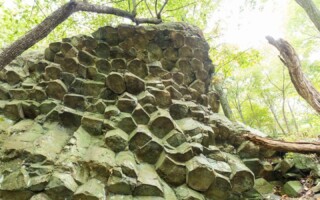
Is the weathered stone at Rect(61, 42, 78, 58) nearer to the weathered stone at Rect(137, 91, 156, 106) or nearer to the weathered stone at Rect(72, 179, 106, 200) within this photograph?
the weathered stone at Rect(137, 91, 156, 106)

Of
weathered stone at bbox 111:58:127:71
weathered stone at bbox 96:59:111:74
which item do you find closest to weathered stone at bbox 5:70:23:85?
weathered stone at bbox 96:59:111:74

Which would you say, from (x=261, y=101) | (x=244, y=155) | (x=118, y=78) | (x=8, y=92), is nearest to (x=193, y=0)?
(x=118, y=78)

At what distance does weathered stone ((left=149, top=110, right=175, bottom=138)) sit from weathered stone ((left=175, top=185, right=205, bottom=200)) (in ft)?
4.11

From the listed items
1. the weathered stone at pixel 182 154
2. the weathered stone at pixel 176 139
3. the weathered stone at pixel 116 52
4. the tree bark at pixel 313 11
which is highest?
the tree bark at pixel 313 11

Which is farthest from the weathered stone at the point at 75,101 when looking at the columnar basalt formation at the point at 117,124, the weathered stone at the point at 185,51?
the weathered stone at the point at 185,51

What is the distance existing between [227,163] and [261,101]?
19428mm

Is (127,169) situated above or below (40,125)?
below

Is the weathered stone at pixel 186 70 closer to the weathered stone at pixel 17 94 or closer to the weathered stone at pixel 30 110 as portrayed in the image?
the weathered stone at pixel 30 110

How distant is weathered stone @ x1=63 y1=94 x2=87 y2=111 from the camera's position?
5598 millimetres

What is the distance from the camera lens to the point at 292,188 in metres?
5.07

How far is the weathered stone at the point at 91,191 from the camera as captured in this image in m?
3.63

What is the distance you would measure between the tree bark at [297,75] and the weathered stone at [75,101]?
5.67 m

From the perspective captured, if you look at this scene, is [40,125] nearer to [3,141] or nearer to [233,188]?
[3,141]

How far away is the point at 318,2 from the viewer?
12.1m
